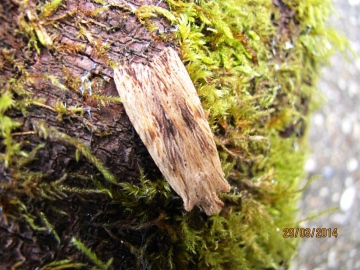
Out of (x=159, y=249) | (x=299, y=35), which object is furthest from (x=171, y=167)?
(x=299, y=35)

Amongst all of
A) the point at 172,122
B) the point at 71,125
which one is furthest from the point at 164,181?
the point at 71,125

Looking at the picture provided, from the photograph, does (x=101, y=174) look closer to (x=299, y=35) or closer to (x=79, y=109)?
(x=79, y=109)

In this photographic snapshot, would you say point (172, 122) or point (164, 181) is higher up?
point (172, 122)

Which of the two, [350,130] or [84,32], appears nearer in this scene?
[84,32]

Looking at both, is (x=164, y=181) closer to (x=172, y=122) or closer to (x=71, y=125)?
(x=172, y=122)
